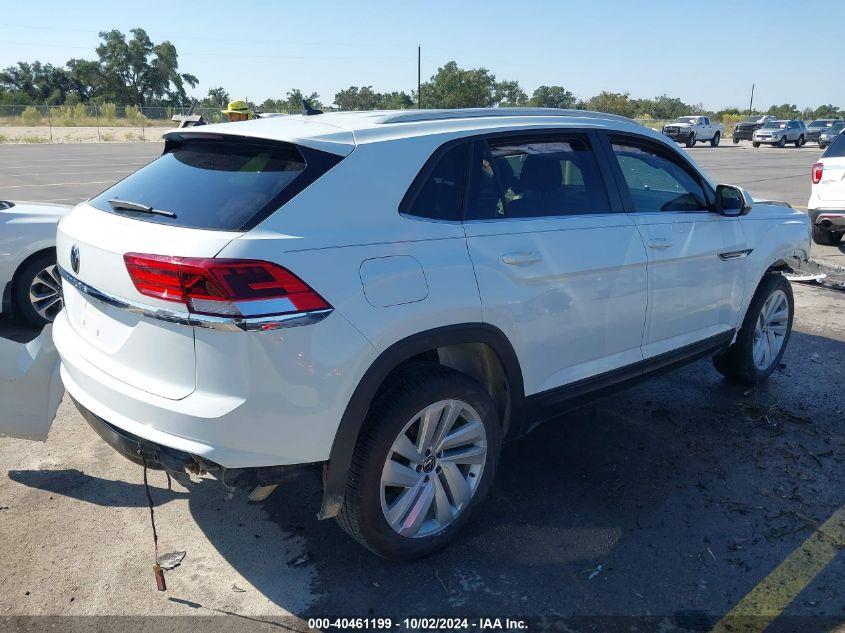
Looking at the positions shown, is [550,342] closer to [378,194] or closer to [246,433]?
[378,194]

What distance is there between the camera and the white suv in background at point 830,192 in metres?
9.40

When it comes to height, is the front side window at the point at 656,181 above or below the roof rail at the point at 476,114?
below

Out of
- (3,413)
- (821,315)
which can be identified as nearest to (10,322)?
(3,413)

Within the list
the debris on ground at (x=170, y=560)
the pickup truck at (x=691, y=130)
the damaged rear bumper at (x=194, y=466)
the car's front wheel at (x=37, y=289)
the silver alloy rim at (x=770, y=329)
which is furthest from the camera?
the pickup truck at (x=691, y=130)

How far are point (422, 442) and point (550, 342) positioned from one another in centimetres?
81

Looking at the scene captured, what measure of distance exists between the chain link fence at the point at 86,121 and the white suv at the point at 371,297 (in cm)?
4464

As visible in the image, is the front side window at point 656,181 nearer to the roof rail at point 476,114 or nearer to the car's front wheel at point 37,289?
the roof rail at point 476,114

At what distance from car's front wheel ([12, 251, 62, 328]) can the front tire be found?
549cm

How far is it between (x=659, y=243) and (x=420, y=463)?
1824 millimetres

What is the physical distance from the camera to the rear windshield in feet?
8.71

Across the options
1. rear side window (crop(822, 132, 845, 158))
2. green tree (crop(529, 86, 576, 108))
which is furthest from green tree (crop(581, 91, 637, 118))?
rear side window (crop(822, 132, 845, 158))

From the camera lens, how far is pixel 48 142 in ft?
128

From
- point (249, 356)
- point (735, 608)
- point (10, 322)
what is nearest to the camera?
point (249, 356)

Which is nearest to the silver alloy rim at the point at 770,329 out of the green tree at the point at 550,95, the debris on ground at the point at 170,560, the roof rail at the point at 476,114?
the roof rail at the point at 476,114
